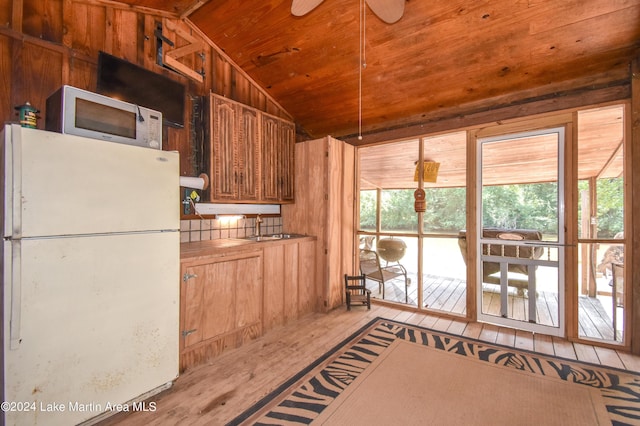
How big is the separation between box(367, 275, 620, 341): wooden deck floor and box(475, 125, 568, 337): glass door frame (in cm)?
9

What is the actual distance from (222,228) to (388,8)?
2.46 meters

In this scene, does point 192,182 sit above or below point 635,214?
above

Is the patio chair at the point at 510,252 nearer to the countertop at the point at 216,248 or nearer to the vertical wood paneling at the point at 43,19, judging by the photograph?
the countertop at the point at 216,248

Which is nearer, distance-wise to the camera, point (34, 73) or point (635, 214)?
point (34, 73)

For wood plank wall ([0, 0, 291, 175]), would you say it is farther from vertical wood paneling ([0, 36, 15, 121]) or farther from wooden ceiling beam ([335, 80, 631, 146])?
wooden ceiling beam ([335, 80, 631, 146])

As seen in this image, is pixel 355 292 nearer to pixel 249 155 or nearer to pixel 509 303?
pixel 509 303

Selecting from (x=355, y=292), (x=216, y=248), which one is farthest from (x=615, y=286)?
(x=216, y=248)

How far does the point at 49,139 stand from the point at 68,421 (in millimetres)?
1468

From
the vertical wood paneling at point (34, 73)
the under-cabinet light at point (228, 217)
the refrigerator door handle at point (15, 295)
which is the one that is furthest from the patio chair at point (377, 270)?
the vertical wood paneling at point (34, 73)

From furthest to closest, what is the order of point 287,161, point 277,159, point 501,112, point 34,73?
point 287,161
point 277,159
point 501,112
point 34,73

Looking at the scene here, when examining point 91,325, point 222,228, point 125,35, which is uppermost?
point 125,35

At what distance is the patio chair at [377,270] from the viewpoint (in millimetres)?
3761

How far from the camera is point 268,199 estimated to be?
318 centimetres

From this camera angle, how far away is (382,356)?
232 centimetres
